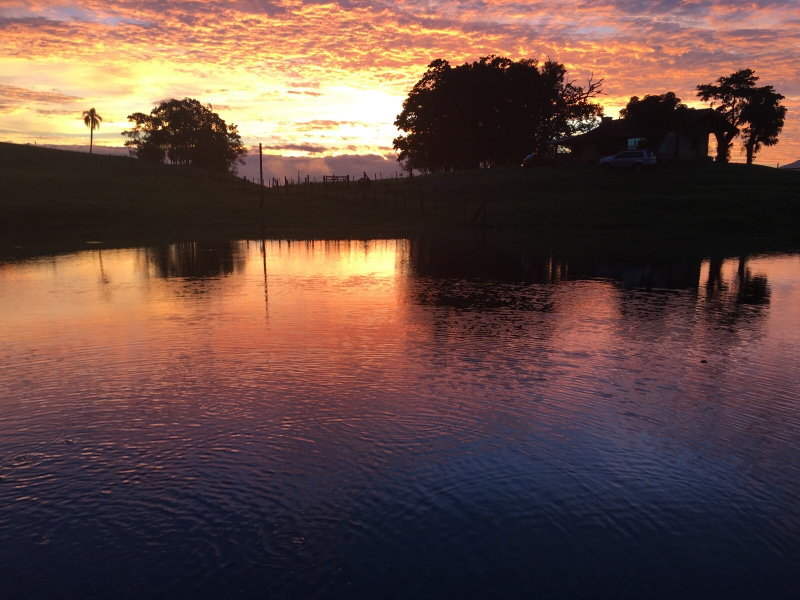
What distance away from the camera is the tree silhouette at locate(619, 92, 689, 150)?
6450 cm

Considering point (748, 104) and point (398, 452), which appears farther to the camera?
point (748, 104)

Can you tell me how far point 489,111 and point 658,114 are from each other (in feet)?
86.8

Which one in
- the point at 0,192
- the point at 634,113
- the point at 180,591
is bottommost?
the point at 180,591

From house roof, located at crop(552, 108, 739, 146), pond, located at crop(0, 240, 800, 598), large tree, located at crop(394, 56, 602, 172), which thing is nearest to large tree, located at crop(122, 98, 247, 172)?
large tree, located at crop(394, 56, 602, 172)

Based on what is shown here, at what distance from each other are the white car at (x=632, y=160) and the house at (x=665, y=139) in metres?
2.75

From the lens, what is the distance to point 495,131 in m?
86.7

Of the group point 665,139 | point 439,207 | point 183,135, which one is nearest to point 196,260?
point 439,207

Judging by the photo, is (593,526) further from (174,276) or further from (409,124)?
(409,124)

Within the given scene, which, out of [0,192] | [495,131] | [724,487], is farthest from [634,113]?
[724,487]

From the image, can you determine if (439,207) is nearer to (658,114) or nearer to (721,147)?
(658,114)

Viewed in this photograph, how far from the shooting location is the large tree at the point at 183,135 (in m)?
126

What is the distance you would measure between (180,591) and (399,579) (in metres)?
1.66

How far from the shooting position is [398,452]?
738 centimetres

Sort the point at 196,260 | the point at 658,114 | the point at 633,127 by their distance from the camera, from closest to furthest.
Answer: the point at 196,260 → the point at 658,114 → the point at 633,127
